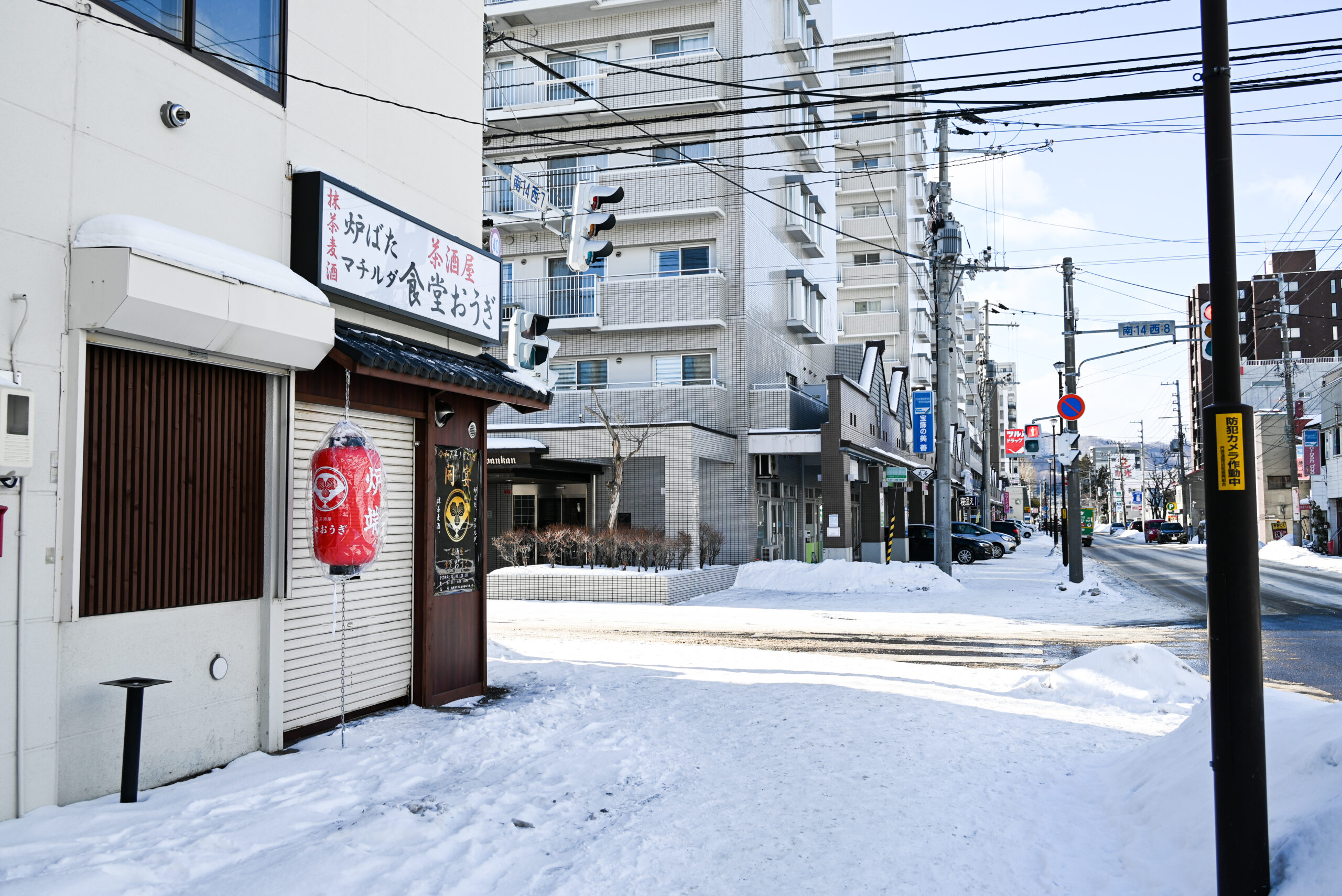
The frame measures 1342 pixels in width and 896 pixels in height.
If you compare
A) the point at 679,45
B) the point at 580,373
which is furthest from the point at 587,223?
the point at 679,45

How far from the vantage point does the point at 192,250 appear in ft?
20.9

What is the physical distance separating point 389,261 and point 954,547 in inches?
1328

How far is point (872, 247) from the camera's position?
58.7 m

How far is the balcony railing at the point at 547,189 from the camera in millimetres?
29938

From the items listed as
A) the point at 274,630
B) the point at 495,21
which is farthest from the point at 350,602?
the point at 495,21

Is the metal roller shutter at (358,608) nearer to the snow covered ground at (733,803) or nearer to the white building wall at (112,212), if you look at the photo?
the snow covered ground at (733,803)

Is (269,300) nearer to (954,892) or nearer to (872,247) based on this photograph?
(954,892)

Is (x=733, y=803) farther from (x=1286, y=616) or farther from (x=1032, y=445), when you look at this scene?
(x=1032, y=445)

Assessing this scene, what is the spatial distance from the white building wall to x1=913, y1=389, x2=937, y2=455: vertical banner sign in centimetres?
2891

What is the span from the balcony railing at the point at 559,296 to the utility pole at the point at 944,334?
10211 mm

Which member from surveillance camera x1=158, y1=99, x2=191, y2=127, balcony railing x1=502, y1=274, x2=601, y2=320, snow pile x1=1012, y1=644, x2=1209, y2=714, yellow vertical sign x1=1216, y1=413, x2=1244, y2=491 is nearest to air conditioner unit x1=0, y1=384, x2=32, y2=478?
surveillance camera x1=158, y1=99, x2=191, y2=127

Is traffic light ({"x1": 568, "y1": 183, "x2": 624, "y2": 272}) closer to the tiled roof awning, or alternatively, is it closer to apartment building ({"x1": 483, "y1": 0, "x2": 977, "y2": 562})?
apartment building ({"x1": 483, "y1": 0, "x2": 977, "y2": 562})

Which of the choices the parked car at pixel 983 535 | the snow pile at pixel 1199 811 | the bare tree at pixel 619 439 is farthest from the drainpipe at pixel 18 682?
the parked car at pixel 983 535

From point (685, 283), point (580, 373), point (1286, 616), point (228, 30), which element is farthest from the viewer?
point (580, 373)
